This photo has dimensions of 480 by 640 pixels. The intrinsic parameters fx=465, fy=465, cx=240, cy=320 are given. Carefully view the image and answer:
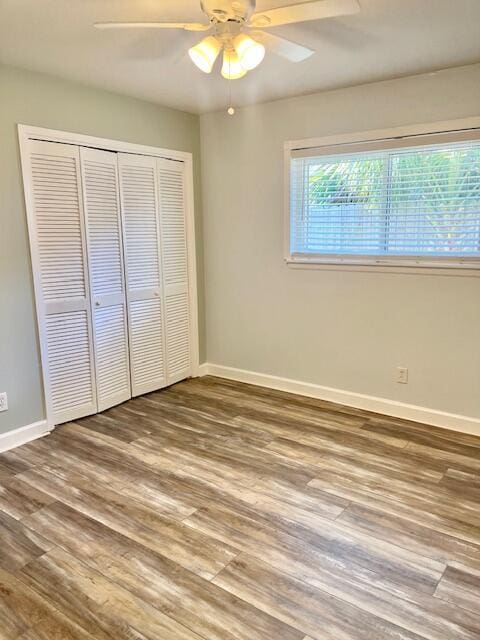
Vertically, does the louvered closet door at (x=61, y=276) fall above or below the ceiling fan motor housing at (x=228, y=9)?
below

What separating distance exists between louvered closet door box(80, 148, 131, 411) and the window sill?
4.57ft

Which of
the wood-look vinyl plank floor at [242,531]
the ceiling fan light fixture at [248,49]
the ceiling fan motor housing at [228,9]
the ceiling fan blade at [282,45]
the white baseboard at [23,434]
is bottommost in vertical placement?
the wood-look vinyl plank floor at [242,531]

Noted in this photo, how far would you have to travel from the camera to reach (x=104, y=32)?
2.35 meters

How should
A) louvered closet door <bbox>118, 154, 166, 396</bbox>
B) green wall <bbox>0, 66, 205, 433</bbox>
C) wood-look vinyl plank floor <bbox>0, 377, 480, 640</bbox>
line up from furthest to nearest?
louvered closet door <bbox>118, 154, 166, 396</bbox>, green wall <bbox>0, 66, 205, 433</bbox>, wood-look vinyl plank floor <bbox>0, 377, 480, 640</bbox>

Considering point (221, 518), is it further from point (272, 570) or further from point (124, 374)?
point (124, 374)

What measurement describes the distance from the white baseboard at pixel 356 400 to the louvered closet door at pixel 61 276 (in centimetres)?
139

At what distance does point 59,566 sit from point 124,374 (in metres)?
1.90

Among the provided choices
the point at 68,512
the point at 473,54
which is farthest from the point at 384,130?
the point at 68,512

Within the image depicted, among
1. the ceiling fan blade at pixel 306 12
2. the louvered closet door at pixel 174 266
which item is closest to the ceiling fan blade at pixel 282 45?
the ceiling fan blade at pixel 306 12

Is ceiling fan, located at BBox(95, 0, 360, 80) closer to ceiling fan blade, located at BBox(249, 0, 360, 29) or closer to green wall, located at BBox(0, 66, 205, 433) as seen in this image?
ceiling fan blade, located at BBox(249, 0, 360, 29)

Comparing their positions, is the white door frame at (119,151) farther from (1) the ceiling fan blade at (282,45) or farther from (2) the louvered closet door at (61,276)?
(1) the ceiling fan blade at (282,45)

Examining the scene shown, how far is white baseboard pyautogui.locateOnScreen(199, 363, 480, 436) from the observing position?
3.23m

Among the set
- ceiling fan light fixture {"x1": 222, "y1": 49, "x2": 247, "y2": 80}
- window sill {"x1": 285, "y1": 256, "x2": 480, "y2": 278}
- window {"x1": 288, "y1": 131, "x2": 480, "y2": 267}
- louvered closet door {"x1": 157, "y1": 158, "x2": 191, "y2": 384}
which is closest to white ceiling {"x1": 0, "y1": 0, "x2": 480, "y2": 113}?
ceiling fan light fixture {"x1": 222, "y1": 49, "x2": 247, "y2": 80}

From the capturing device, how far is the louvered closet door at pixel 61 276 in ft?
10.1
